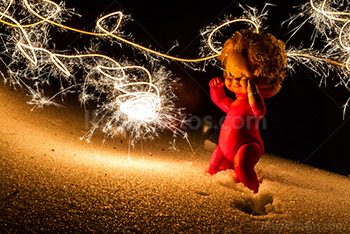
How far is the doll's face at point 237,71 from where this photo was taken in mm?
2766

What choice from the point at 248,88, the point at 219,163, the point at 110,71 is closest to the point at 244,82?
the point at 248,88

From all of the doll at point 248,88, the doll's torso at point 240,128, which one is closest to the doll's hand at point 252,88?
the doll at point 248,88

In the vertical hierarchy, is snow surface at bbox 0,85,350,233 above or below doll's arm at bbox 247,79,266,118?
below

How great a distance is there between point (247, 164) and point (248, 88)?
0.69m

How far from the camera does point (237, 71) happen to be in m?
2.80

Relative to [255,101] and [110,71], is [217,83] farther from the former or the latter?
[110,71]

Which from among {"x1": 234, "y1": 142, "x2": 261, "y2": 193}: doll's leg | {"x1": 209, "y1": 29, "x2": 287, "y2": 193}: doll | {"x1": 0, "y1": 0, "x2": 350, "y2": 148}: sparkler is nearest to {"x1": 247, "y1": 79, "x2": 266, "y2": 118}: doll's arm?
{"x1": 209, "y1": 29, "x2": 287, "y2": 193}: doll

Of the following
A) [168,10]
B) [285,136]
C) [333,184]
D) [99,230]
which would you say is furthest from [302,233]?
[168,10]

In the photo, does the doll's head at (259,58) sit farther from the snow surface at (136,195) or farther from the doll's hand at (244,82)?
→ the snow surface at (136,195)

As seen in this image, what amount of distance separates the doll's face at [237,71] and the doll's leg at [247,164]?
1.78 ft

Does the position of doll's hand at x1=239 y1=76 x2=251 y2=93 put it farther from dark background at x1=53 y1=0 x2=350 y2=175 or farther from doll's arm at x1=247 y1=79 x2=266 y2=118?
dark background at x1=53 y1=0 x2=350 y2=175

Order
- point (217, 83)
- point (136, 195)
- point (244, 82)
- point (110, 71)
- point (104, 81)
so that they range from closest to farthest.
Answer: point (136, 195) → point (244, 82) → point (217, 83) → point (110, 71) → point (104, 81)

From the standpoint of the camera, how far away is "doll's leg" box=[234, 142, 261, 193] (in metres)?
2.65

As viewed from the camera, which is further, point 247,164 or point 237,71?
point 237,71
